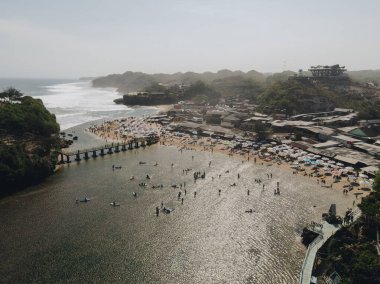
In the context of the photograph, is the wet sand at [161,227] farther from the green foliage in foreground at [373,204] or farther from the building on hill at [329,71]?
the building on hill at [329,71]

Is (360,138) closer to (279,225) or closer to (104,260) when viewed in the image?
(279,225)

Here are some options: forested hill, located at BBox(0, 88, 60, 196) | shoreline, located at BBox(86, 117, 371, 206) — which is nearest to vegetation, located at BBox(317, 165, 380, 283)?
shoreline, located at BBox(86, 117, 371, 206)

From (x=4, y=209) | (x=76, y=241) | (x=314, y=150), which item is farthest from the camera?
(x=314, y=150)

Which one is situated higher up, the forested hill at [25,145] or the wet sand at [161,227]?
the forested hill at [25,145]

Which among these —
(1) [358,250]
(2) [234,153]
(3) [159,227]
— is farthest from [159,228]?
(2) [234,153]

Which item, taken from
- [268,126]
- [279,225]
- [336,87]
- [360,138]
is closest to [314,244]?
[279,225]

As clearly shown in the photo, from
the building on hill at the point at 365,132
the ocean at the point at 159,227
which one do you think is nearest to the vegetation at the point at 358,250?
the ocean at the point at 159,227

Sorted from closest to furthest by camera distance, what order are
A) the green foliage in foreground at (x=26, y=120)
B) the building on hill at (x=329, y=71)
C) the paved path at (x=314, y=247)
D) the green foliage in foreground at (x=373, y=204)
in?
the paved path at (x=314, y=247), the green foliage in foreground at (x=373, y=204), the green foliage in foreground at (x=26, y=120), the building on hill at (x=329, y=71)
